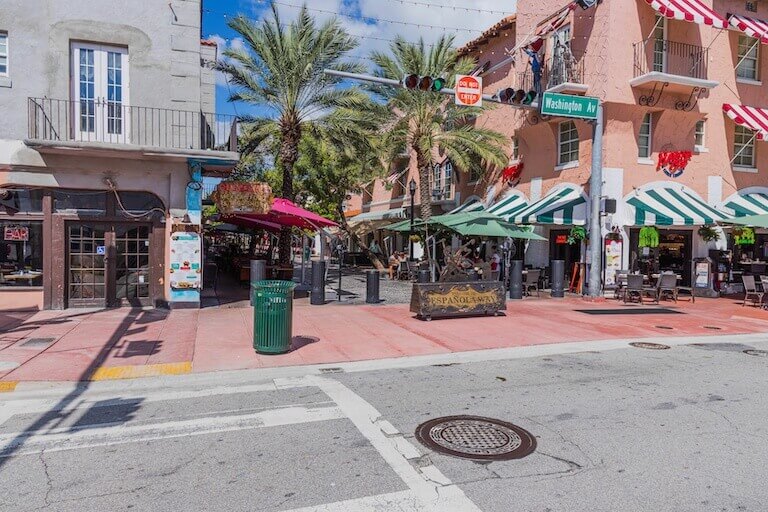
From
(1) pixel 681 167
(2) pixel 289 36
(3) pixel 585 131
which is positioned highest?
(2) pixel 289 36

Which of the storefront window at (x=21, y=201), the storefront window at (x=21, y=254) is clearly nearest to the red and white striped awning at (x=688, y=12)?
the storefront window at (x=21, y=201)

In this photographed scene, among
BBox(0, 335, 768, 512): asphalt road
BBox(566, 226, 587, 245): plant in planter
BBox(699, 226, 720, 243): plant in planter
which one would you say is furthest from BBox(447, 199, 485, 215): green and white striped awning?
BBox(0, 335, 768, 512): asphalt road

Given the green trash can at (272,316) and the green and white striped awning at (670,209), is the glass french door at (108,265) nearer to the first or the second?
the green trash can at (272,316)

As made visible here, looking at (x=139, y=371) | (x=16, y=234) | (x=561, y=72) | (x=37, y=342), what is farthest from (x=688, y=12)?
(x=16, y=234)

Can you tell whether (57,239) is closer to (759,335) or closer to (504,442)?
(504,442)

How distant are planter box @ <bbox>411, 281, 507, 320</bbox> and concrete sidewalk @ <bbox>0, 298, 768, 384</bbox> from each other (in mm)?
271

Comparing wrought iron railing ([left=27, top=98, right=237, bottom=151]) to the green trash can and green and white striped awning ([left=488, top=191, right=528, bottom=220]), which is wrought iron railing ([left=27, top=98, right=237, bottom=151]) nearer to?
the green trash can

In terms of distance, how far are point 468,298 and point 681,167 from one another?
10.9 metres

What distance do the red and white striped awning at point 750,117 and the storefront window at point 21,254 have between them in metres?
21.6

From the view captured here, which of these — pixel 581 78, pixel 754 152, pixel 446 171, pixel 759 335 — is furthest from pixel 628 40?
pixel 446 171

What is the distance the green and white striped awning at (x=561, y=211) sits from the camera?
707 inches

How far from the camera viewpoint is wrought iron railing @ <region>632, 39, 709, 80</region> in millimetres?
18469

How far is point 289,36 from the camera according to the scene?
1927 centimetres

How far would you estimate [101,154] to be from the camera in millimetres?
12703
